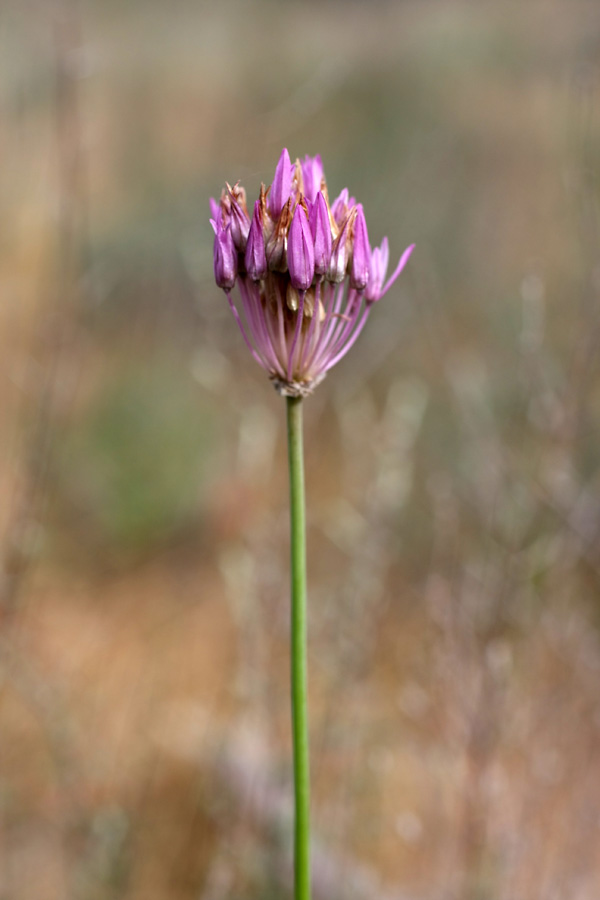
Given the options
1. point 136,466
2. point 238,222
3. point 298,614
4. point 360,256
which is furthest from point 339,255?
point 136,466

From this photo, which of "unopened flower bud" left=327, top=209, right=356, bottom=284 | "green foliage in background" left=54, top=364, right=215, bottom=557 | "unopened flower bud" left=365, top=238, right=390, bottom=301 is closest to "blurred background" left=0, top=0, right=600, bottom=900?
"green foliage in background" left=54, top=364, right=215, bottom=557

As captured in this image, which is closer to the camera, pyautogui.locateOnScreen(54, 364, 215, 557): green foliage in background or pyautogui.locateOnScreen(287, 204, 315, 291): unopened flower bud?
pyautogui.locateOnScreen(287, 204, 315, 291): unopened flower bud

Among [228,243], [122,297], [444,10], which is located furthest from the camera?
[444,10]

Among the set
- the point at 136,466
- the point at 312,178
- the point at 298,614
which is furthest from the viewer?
the point at 136,466

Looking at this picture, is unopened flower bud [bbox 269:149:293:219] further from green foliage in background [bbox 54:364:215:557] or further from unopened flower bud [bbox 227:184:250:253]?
green foliage in background [bbox 54:364:215:557]

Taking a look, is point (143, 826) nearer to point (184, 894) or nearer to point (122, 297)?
point (184, 894)

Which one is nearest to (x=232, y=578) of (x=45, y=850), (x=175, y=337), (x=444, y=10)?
(x=45, y=850)

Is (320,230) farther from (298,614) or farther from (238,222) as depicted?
(298,614)
